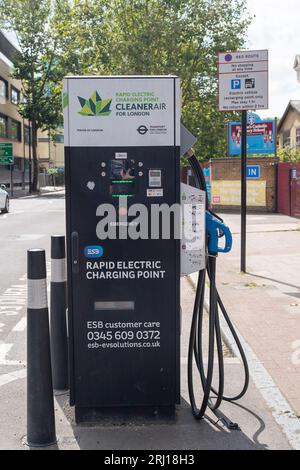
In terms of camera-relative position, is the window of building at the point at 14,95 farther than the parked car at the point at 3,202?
Yes

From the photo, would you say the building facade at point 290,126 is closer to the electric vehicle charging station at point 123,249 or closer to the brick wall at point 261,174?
the brick wall at point 261,174

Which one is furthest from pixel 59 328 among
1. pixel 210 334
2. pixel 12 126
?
pixel 12 126

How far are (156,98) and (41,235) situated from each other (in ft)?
42.7

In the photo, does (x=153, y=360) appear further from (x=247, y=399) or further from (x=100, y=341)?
(x=247, y=399)

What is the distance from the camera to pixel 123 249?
4.00m

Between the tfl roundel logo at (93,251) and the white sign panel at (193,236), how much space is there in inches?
22.2

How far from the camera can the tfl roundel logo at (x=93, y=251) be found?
3.97m

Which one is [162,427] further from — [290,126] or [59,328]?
[290,126]

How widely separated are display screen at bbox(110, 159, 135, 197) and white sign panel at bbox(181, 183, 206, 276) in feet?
1.25

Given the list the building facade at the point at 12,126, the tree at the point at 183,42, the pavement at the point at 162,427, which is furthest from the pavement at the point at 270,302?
the building facade at the point at 12,126

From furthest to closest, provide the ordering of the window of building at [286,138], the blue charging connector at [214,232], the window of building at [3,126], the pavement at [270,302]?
the window of building at [286,138]
the window of building at [3,126]
the pavement at [270,302]
the blue charging connector at [214,232]

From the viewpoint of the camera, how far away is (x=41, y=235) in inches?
651

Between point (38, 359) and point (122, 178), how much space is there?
124 cm

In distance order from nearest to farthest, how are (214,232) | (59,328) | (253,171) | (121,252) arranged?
(121,252), (214,232), (59,328), (253,171)
